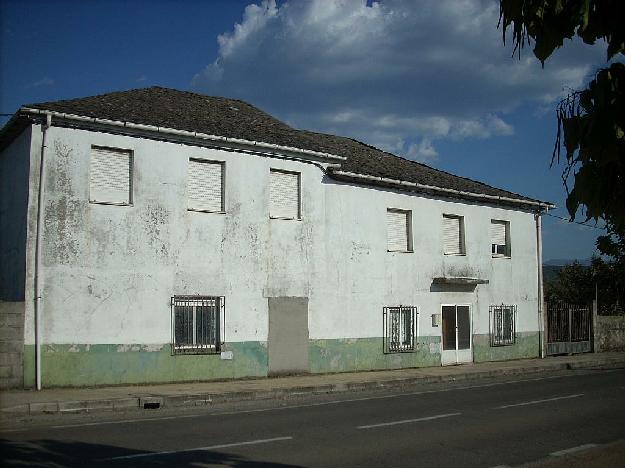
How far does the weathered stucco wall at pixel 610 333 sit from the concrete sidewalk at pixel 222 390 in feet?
24.3

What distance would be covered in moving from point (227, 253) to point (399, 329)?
23.1 feet

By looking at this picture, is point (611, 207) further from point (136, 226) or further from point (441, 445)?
point (136, 226)

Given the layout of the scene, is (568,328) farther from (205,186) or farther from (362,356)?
(205,186)

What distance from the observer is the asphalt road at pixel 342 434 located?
8.66 meters

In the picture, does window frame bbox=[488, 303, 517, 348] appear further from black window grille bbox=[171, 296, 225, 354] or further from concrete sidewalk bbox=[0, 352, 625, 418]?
black window grille bbox=[171, 296, 225, 354]

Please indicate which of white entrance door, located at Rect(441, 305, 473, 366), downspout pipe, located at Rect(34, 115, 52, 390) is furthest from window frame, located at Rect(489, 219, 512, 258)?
downspout pipe, located at Rect(34, 115, 52, 390)

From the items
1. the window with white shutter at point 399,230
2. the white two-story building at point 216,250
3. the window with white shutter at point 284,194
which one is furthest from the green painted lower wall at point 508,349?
the window with white shutter at point 284,194

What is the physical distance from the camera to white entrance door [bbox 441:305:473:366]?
2436 centimetres

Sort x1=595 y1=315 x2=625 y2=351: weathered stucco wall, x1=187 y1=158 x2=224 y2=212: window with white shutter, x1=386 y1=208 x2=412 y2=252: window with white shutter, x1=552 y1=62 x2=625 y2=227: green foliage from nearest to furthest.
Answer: x1=552 y1=62 x2=625 y2=227: green foliage → x1=187 y1=158 x2=224 y2=212: window with white shutter → x1=386 y1=208 x2=412 y2=252: window with white shutter → x1=595 y1=315 x2=625 y2=351: weathered stucco wall

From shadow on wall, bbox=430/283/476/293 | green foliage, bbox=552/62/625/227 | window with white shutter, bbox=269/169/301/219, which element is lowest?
shadow on wall, bbox=430/283/476/293

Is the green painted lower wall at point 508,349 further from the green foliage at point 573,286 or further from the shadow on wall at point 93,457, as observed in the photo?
the shadow on wall at point 93,457

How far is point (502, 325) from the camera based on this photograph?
86.9 ft

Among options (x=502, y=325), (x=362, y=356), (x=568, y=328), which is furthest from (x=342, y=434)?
(x=568, y=328)

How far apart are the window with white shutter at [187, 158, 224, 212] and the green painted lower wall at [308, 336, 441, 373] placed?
16.6 ft
